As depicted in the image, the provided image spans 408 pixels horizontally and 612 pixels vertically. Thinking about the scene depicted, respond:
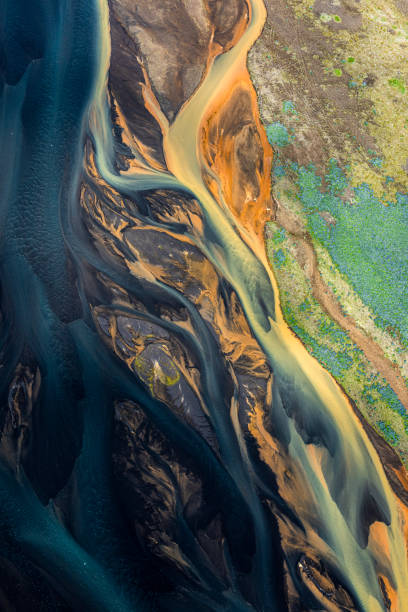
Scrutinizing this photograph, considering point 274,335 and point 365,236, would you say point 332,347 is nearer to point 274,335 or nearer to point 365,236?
point 274,335

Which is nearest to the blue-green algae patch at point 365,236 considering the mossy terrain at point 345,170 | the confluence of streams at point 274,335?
the mossy terrain at point 345,170

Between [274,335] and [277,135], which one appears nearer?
[274,335]

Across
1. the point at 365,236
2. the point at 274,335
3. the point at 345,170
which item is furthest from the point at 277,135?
the point at 274,335

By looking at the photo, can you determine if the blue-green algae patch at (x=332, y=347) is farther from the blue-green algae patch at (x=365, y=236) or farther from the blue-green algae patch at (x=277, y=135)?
the blue-green algae patch at (x=277, y=135)

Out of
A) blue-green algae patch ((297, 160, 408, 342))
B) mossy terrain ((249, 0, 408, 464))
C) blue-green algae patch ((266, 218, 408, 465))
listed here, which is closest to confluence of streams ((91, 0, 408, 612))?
blue-green algae patch ((266, 218, 408, 465))

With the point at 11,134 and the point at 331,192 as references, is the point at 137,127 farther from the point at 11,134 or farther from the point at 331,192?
the point at 331,192

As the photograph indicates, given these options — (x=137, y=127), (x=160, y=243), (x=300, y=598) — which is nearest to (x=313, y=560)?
(x=300, y=598)

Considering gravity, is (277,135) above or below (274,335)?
above
